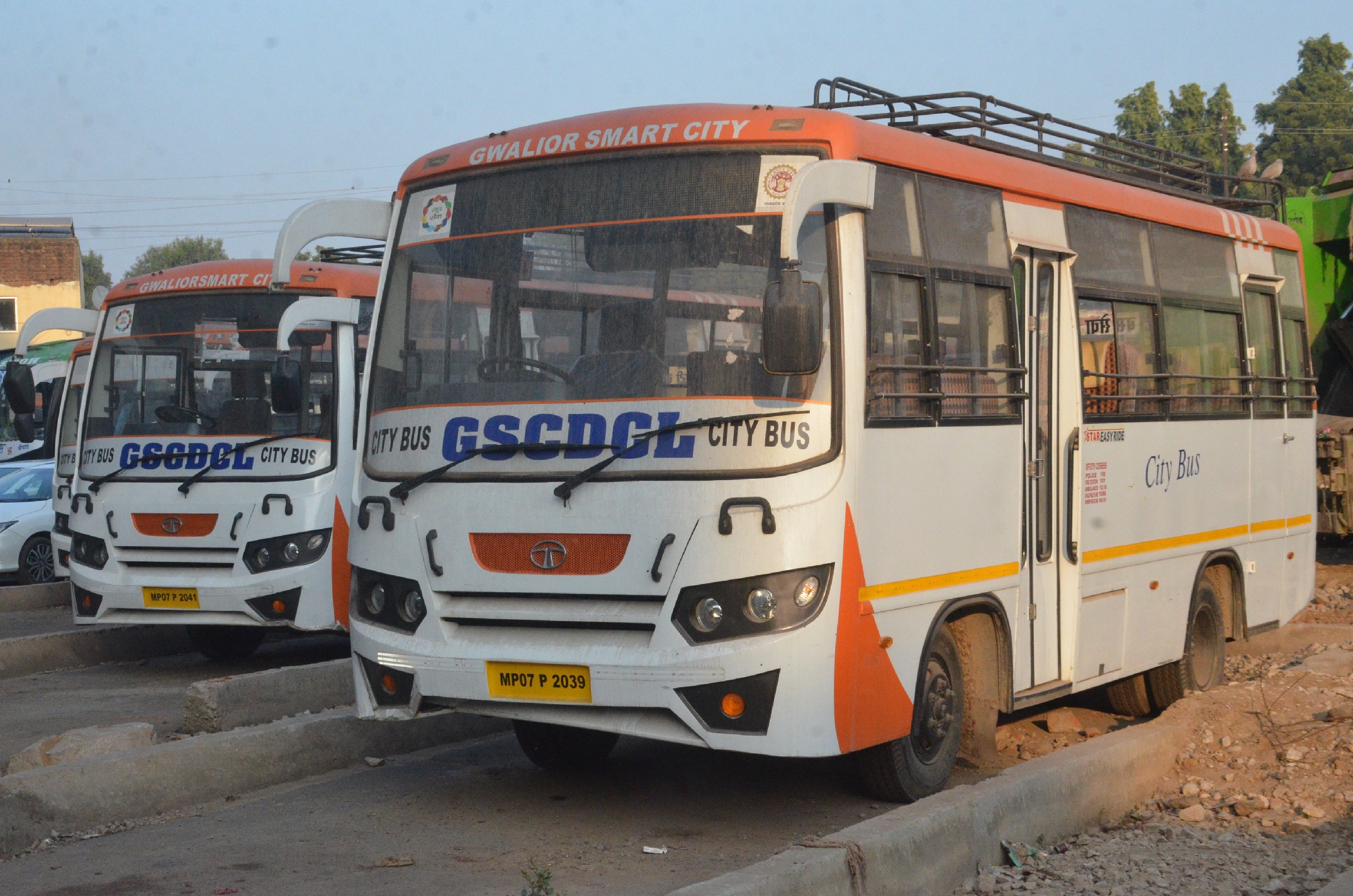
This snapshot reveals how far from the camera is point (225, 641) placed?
37.6 ft

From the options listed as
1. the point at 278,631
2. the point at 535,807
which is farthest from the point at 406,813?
the point at 278,631

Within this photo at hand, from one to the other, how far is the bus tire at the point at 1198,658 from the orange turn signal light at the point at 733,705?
425 cm

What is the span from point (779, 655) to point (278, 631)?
885 centimetres

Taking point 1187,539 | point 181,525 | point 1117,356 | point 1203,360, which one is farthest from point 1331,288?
point 181,525

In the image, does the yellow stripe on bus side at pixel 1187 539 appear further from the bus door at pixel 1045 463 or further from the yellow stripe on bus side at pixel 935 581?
the yellow stripe on bus side at pixel 935 581

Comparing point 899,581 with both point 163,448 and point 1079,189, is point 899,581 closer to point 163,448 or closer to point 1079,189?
point 1079,189

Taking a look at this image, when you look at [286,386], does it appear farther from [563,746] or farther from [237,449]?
[563,746]

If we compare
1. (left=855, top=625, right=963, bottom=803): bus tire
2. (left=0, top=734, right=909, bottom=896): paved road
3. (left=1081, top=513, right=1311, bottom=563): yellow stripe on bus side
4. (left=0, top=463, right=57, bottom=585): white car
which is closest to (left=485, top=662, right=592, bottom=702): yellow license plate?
(left=0, top=734, right=909, bottom=896): paved road

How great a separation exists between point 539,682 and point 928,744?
71.4 inches

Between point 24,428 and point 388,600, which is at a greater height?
point 24,428

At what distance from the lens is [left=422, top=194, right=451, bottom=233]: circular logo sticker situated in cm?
643

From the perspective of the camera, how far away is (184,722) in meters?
7.90

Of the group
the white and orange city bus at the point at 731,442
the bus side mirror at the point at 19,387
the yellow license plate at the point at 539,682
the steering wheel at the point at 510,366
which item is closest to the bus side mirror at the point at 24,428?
the bus side mirror at the point at 19,387

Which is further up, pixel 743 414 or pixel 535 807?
pixel 743 414
